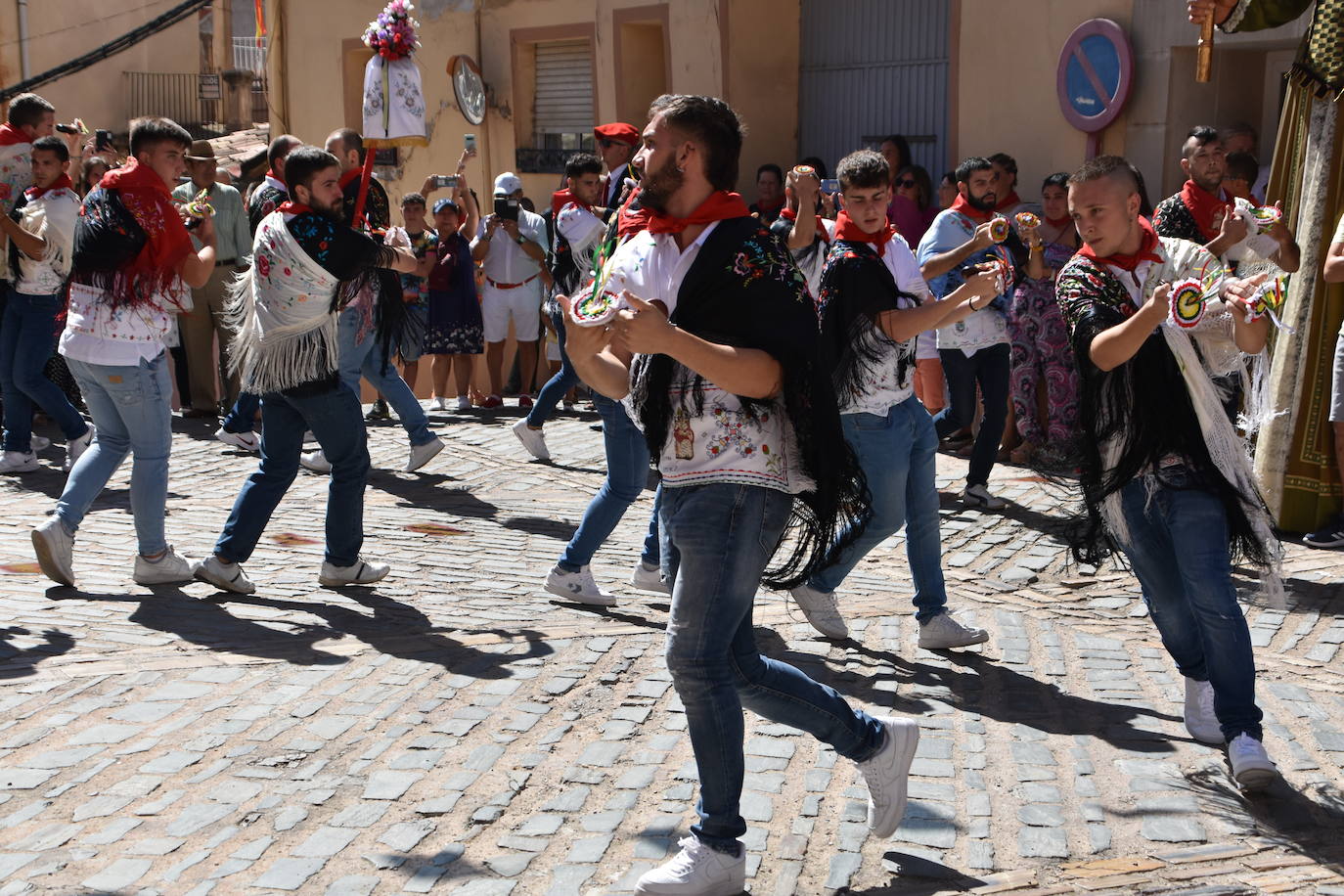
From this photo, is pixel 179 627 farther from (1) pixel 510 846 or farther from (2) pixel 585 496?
(2) pixel 585 496

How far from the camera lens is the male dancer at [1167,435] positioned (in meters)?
4.66

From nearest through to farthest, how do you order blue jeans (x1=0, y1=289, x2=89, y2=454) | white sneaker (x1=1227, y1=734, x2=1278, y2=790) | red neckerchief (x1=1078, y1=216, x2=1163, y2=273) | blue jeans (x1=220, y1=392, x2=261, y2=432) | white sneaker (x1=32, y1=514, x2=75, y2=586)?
white sneaker (x1=1227, y1=734, x2=1278, y2=790) → red neckerchief (x1=1078, y1=216, x2=1163, y2=273) → white sneaker (x1=32, y1=514, x2=75, y2=586) → blue jeans (x1=0, y1=289, x2=89, y2=454) → blue jeans (x1=220, y1=392, x2=261, y2=432)

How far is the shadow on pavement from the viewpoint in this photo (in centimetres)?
584

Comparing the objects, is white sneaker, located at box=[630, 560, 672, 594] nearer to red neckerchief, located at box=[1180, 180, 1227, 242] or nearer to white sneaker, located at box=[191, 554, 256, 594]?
white sneaker, located at box=[191, 554, 256, 594]

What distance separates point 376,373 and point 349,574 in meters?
3.12

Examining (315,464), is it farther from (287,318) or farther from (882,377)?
(882,377)

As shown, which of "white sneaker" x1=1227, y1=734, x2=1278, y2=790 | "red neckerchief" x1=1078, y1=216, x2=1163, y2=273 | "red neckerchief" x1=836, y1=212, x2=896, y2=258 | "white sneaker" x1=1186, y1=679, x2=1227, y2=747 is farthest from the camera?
"red neckerchief" x1=836, y1=212, x2=896, y2=258

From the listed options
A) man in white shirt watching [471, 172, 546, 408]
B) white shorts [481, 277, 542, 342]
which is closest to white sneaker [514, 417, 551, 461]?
man in white shirt watching [471, 172, 546, 408]

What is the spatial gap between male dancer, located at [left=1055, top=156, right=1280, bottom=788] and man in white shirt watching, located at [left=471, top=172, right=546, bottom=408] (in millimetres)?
9497

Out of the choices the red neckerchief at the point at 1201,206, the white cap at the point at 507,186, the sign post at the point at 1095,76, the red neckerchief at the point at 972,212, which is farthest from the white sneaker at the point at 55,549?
the sign post at the point at 1095,76

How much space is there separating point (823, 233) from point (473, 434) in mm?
5857

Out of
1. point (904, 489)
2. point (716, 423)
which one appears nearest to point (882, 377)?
point (904, 489)

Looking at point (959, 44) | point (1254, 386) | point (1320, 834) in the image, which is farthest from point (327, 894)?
point (959, 44)

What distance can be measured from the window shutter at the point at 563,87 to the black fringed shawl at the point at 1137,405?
44.4ft
